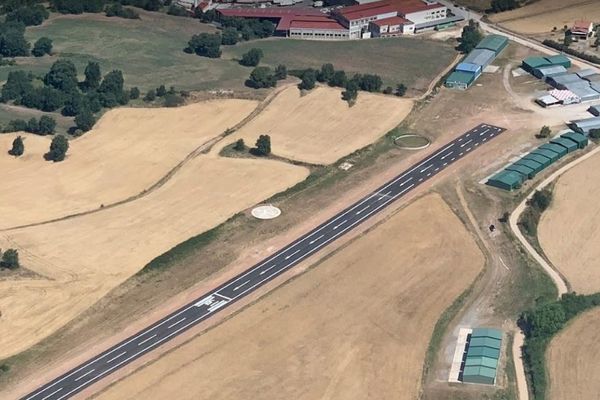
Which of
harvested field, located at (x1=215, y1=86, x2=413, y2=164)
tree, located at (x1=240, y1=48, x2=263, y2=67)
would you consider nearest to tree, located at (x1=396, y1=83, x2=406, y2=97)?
harvested field, located at (x1=215, y1=86, x2=413, y2=164)

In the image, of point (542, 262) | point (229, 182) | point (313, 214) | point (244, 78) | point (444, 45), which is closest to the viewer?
point (542, 262)

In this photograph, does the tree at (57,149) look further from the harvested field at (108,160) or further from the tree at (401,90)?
the tree at (401,90)

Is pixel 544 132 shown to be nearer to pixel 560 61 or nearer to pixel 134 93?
pixel 560 61

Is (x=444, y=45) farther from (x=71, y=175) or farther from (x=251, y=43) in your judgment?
(x=71, y=175)

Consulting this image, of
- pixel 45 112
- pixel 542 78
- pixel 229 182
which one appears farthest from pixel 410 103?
pixel 45 112

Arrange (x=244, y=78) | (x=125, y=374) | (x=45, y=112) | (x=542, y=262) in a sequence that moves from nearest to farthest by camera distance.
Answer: (x=125, y=374) < (x=542, y=262) < (x=45, y=112) < (x=244, y=78)

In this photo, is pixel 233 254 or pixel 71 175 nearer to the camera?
pixel 233 254

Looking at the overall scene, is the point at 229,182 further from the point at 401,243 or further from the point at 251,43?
the point at 251,43
